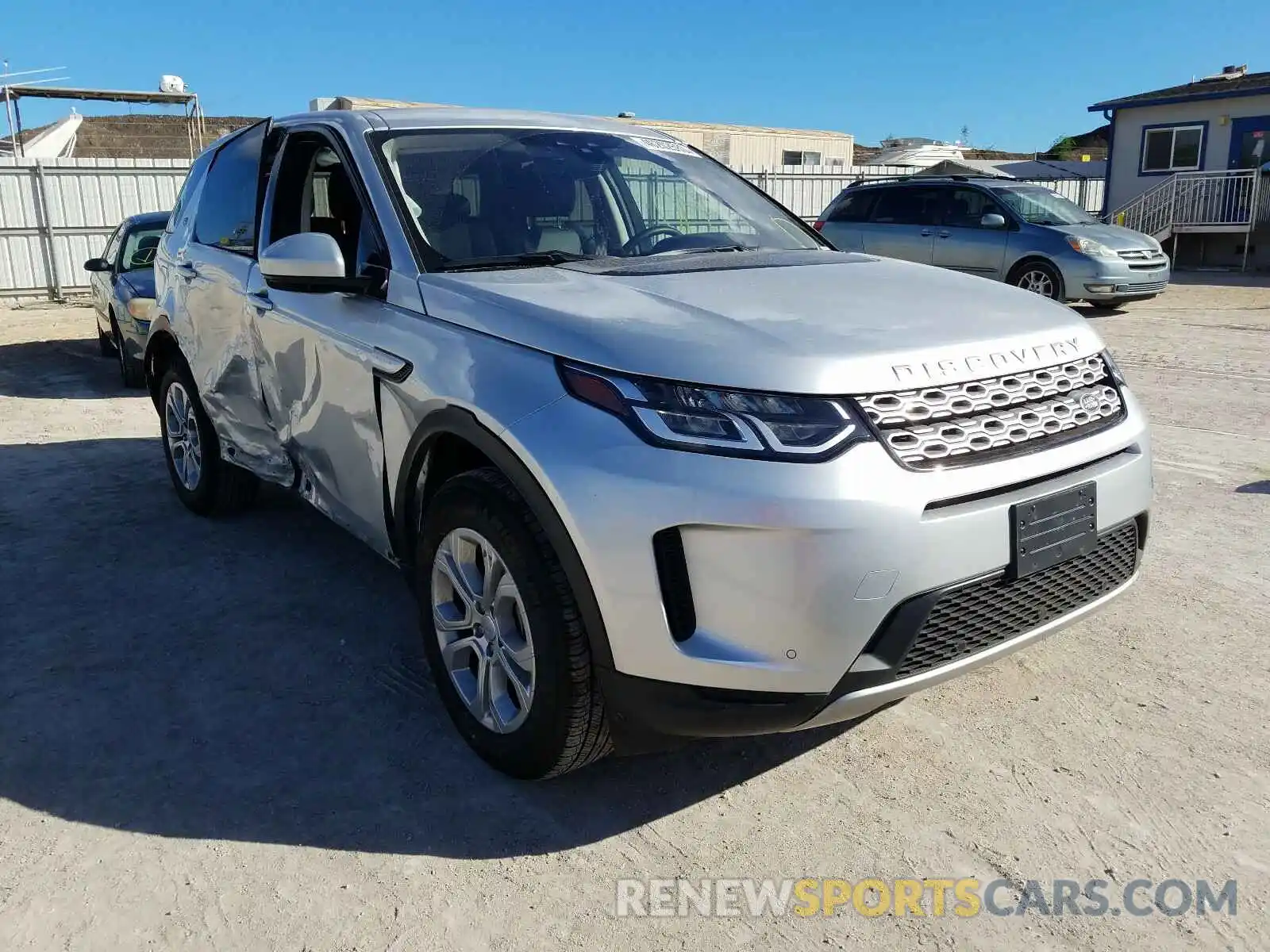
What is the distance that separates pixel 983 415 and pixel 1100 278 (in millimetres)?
11765

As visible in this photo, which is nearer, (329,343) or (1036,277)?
(329,343)

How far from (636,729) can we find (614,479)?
0.61m

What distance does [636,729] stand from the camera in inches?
97.3

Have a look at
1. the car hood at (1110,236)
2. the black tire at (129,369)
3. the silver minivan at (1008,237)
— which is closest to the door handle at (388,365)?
the black tire at (129,369)

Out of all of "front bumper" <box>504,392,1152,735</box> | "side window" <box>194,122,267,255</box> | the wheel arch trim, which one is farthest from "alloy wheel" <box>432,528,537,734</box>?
"side window" <box>194,122,267,255</box>

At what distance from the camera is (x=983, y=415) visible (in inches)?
97.7

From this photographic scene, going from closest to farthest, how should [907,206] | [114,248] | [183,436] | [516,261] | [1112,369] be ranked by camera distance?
[1112,369] < [516,261] < [183,436] < [114,248] < [907,206]

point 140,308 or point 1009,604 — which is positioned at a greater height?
point 140,308

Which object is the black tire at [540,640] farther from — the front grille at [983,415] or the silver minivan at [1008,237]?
the silver minivan at [1008,237]

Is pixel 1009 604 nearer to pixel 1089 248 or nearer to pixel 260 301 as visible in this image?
pixel 260 301

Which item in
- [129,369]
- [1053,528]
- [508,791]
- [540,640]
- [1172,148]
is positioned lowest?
[508,791]

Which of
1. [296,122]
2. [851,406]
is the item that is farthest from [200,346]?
[851,406]

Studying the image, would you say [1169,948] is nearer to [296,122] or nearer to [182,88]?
[296,122]

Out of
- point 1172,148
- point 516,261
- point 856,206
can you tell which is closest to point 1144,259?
point 856,206
